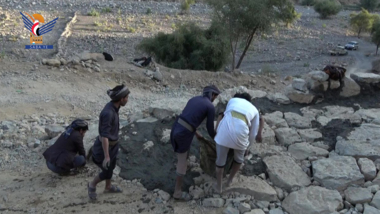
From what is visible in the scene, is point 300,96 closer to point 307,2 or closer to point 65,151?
point 65,151

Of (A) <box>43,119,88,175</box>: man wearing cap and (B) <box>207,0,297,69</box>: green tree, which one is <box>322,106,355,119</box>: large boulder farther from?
(B) <box>207,0,297,69</box>: green tree

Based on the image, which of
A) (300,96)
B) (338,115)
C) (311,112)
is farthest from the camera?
(300,96)

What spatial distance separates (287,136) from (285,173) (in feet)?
3.36

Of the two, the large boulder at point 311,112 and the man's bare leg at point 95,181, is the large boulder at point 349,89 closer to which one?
the large boulder at point 311,112

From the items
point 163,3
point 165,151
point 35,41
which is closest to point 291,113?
point 165,151

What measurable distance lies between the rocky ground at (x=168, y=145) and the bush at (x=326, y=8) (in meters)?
33.3

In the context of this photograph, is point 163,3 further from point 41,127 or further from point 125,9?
point 41,127

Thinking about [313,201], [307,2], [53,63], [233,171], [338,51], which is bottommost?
[307,2]

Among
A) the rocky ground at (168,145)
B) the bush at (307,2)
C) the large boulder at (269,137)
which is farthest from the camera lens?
the bush at (307,2)

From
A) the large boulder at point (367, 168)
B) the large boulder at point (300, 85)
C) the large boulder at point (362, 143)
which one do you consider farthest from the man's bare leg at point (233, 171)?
the large boulder at point (300, 85)

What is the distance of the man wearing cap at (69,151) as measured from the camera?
482 centimetres

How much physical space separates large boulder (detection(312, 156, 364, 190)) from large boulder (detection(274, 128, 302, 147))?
2.18 ft

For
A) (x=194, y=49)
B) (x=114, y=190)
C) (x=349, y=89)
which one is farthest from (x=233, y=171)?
(x=194, y=49)

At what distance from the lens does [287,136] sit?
5602mm
